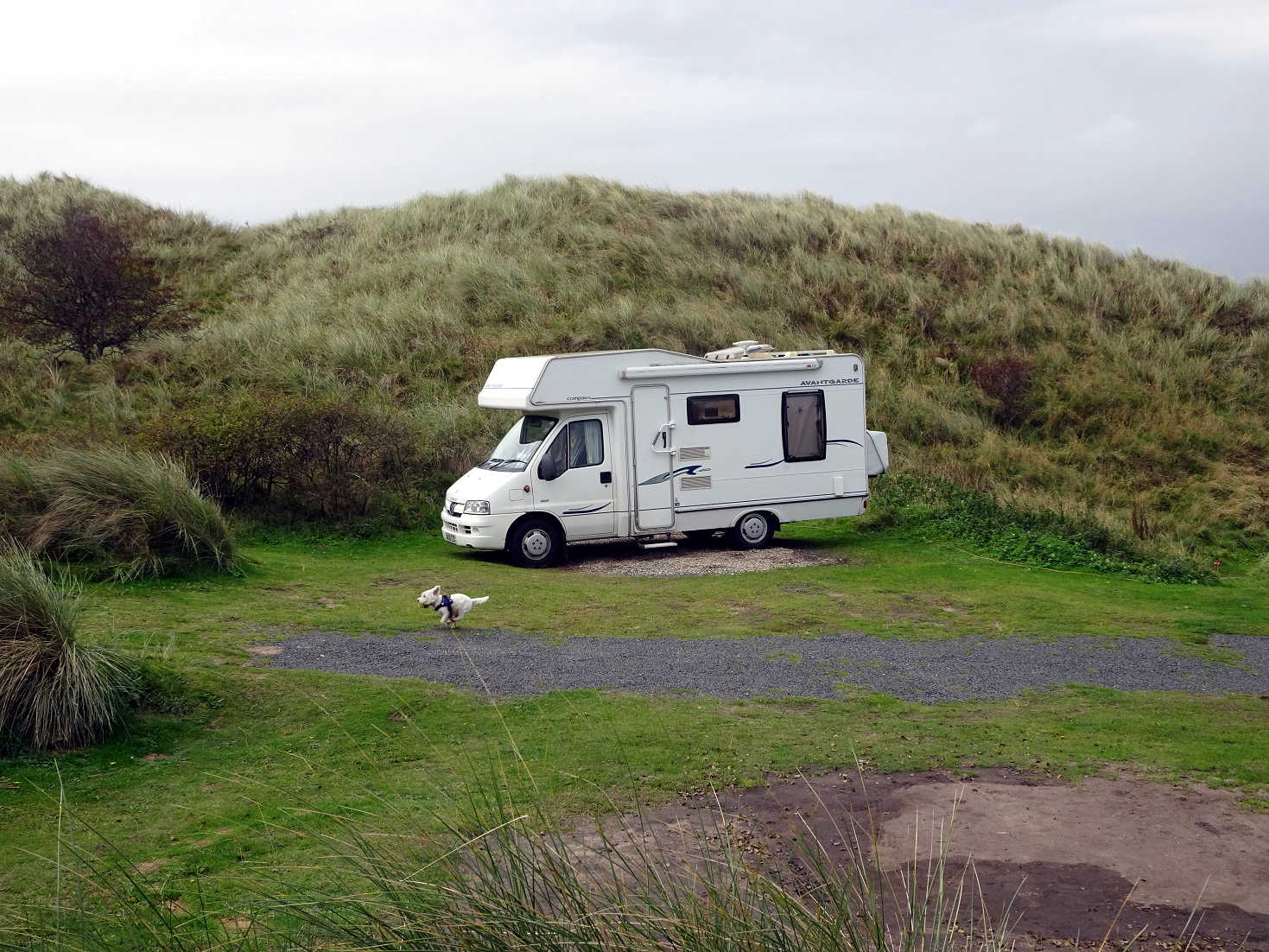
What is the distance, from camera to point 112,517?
1180 cm

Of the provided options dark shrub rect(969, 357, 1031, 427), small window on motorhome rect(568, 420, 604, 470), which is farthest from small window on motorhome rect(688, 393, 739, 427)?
dark shrub rect(969, 357, 1031, 427)

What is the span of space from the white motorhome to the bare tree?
1037 centimetres

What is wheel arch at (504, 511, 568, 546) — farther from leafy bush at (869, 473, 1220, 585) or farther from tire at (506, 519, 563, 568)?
leafy bush at (869, 473, 1220, 585)

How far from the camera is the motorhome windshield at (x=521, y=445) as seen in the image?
1514cm

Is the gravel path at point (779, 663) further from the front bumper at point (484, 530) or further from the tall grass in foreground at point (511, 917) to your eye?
the tall grass in foreground at point (511, 917)

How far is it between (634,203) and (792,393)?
64.6 ft

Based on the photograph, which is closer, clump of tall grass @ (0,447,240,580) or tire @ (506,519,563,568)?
clump of tall grass @ (0,447,240,580)

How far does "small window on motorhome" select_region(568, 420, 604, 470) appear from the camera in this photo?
15.2 m

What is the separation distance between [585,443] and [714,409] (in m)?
1.93

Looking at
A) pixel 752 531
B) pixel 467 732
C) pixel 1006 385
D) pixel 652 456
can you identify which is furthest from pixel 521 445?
pixel 1006 385

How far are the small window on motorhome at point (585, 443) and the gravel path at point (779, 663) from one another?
5.16 meters

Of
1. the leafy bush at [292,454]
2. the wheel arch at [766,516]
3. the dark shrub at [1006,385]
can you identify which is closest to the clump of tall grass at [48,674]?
the leafy bush at [292,454]

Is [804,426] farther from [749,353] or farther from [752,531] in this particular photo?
[752,531]

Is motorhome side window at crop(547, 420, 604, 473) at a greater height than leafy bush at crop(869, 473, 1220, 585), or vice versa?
motorhome side window at crop(547, 420, 604, 473)
